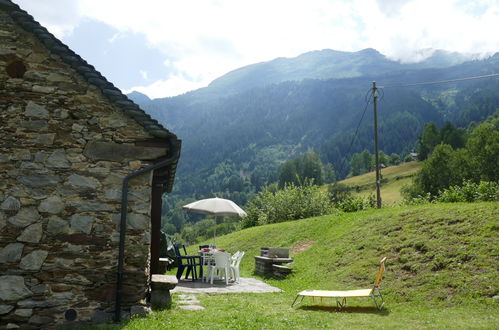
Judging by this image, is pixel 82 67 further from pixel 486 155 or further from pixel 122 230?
pixel 486 155

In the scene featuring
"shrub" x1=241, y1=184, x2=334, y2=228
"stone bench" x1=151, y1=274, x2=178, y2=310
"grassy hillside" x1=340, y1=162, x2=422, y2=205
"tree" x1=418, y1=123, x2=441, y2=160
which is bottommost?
"grassy hillside" x1=340, y1=162, x2=422, y2=205

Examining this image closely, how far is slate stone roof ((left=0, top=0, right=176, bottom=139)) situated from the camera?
7.74 m

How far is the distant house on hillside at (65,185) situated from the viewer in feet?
24.2

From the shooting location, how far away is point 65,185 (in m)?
7.71

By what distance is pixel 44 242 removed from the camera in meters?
7.48

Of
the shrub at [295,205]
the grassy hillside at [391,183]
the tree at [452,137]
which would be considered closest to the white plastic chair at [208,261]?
the shrub at [295,205]

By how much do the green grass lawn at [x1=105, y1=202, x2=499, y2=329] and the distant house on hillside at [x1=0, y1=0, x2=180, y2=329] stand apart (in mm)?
1188

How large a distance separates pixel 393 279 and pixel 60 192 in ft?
28.3

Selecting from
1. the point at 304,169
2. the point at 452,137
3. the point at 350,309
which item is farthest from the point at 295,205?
the point at 304,169

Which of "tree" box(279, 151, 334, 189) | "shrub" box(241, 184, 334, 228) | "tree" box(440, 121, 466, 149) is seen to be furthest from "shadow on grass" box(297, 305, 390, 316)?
"tree" box(279, 151, 334, 189)

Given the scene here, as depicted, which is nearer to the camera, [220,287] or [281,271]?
[220,287]

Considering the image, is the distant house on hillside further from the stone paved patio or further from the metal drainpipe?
the stone paved patio

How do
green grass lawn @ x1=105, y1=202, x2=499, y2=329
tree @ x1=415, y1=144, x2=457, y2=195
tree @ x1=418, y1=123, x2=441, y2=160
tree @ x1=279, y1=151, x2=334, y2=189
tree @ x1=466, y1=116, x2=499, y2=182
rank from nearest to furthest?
green grass lawn @ x1=105, y1=202, x2=499, y2=329 → tree @ x1=466, y1=116, x2=499, y2=182 → tree @ x1=415, y1=144, x2=457, y2=195 → tree @ x1=418, y1=123, x2=441, y2=160 → tree @ x1=279, y1=151, x2=334, y2=189

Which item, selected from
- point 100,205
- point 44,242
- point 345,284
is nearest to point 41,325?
point 44,242
